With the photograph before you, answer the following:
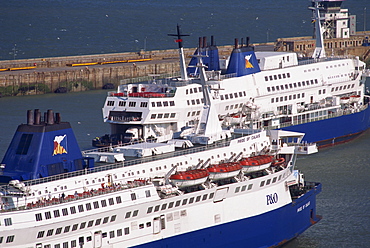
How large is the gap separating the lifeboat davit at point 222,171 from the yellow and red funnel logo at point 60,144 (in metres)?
6.47

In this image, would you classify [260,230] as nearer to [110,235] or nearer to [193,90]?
[110,235]

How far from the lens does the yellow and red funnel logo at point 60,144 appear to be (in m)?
30.6

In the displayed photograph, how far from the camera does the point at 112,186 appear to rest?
101 ft

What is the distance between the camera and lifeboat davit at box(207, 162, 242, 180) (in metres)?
Answer: 33.2

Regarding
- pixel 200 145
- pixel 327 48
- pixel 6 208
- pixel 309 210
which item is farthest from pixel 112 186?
pixel 327 48

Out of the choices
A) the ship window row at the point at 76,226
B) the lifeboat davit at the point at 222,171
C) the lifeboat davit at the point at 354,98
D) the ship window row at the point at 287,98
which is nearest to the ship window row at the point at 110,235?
the ship window row at the point at 76,226

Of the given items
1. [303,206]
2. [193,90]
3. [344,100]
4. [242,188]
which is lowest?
[303,206]

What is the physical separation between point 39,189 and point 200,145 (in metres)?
10.8

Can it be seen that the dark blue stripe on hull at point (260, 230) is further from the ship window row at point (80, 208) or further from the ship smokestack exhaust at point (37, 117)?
the ship smokestack exhaust at point (37, 117)

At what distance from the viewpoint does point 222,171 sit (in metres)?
33.3

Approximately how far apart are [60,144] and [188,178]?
216 inches

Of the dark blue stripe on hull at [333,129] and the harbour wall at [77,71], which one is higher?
the harbour wall at [77,71]


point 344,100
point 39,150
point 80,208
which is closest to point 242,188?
point 80,208

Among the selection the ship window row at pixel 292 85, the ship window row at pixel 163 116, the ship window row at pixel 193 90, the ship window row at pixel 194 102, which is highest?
the ship window row at pixel 193 90
